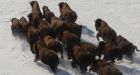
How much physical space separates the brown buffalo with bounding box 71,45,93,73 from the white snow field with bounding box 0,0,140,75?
0.31 meters

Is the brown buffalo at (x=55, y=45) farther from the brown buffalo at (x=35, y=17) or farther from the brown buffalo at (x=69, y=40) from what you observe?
the brown buffalo at (x=35, y=17)

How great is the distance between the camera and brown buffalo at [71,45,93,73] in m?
10.9

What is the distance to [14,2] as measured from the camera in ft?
57.7

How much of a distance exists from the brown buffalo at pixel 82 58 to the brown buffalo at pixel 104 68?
228 mm

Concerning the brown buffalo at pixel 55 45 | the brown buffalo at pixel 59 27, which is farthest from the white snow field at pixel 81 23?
the brown buffalo at pixel 59 27

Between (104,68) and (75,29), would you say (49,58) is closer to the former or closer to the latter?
(104,68)

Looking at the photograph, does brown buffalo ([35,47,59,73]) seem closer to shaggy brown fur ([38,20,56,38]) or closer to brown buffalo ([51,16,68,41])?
shaggy brown fur ([38,20,56,38])

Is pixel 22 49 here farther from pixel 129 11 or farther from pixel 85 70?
pixel 129 11

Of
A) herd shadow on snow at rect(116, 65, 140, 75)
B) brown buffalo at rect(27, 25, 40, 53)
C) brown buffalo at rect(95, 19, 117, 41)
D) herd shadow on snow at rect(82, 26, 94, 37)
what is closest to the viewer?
herd shadow on snow at rect(116, 65, 140, 75)

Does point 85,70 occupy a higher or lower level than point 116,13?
lower

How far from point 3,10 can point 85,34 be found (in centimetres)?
441

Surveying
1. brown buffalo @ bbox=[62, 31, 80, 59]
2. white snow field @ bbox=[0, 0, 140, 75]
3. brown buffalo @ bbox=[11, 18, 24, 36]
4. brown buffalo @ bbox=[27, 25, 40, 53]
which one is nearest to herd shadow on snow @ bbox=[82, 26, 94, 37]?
white snow field @ bbox=[0, 0, 140, 75]

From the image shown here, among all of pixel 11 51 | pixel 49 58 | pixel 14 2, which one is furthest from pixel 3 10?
pixel 49 58

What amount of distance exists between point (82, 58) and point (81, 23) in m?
4.13
